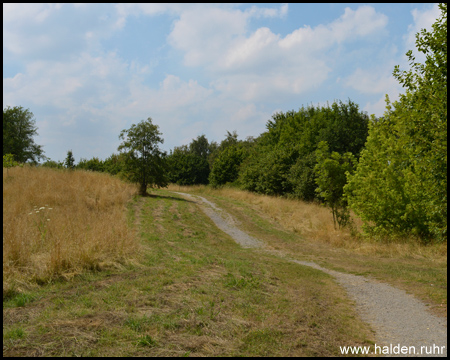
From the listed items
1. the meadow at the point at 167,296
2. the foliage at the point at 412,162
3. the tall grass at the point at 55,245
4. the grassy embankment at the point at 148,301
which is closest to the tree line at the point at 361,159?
the foliage at the point at 412,162

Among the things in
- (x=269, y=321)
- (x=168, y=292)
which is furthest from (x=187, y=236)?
(x=269, y=321)

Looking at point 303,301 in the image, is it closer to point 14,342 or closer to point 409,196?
point 14,342

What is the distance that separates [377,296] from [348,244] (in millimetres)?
9133

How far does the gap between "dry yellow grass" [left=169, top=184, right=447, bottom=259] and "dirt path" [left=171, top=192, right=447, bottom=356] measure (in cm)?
559

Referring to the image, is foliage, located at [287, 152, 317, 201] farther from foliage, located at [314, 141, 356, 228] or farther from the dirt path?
the dirt path

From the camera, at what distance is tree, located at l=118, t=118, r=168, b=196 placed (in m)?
25.9

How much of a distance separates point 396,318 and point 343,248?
33.9ft

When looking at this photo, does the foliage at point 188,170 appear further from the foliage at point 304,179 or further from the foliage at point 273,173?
the foliage at point 304,179

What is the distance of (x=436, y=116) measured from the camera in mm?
7156

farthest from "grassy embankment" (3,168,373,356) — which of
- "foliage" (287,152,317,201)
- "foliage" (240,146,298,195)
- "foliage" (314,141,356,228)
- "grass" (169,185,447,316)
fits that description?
"foliage" (240,146,298,195)

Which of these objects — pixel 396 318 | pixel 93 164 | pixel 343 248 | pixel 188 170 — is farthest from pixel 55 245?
pixel 93 164

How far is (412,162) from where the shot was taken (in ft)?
27.6

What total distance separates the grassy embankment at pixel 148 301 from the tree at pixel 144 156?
14.9 m

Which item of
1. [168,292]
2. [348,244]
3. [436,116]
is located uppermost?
[436,116]
